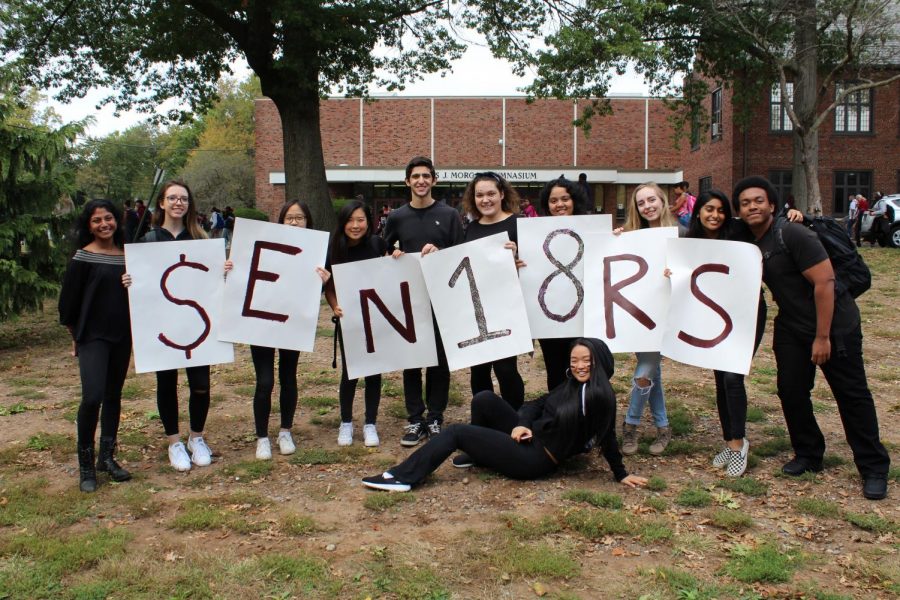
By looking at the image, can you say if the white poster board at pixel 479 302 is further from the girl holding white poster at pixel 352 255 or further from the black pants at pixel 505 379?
the girl holding white poster at pixel 352 255

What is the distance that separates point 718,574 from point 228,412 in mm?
4762

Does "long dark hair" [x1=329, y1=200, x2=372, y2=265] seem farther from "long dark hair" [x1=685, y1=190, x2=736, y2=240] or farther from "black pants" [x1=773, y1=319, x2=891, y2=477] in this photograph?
"black pants" [x1=773, y1=319, x2=891, y2=477]

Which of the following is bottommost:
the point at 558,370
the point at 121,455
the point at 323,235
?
the point at 121,455

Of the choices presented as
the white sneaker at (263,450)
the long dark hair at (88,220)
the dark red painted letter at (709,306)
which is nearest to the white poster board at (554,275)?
the dark red painted letter at (709,306)

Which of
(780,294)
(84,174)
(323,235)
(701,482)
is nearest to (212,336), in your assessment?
(323,235)

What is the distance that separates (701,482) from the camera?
16.2 feet

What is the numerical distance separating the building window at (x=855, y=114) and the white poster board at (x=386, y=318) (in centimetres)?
3303

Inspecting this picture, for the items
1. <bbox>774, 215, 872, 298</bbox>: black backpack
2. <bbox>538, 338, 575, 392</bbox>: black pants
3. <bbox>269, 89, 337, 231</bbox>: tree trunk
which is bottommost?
<bbox>538, 338, 575, 392</bbox>: black pants

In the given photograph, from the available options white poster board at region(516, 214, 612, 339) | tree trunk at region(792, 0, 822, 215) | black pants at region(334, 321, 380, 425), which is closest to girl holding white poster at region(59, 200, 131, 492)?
black pants at region(334, 321, 380, 425)

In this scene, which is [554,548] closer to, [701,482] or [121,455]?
[701,482]

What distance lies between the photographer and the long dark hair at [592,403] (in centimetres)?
467

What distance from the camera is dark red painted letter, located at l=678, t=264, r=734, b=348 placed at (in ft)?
16.4

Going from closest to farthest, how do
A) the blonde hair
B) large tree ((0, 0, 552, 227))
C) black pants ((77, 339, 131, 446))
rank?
black pants ((77, 339, 131, 446)) → the blonde hair → large tree ((0, 0, 552, 227))

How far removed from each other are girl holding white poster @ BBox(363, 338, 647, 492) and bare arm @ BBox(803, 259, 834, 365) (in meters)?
1.24
